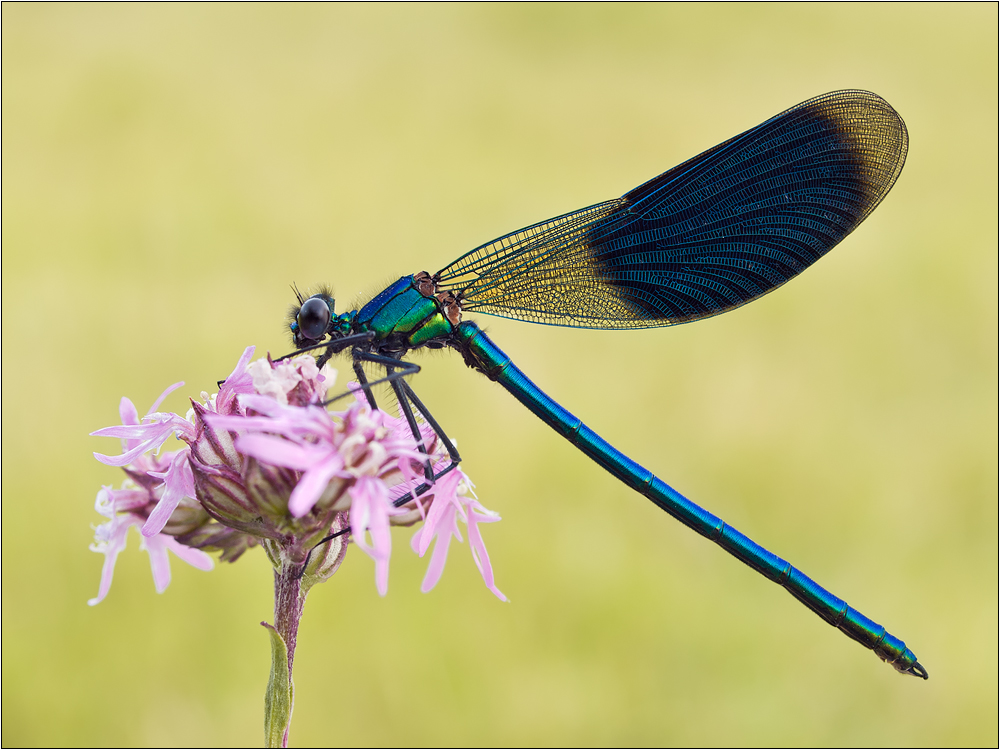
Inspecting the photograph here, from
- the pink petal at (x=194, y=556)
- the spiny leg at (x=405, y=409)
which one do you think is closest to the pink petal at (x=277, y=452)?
the spiny leg at (x=405, y=409)

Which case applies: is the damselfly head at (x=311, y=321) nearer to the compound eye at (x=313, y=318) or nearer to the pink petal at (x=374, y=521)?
the compound eye at (x=313, y=318)

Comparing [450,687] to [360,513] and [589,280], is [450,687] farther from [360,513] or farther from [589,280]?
[360,513]

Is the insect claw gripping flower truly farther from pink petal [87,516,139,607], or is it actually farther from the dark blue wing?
the dark blue wing

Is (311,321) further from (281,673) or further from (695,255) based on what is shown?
(695,255)

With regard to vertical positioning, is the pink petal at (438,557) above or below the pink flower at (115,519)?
below

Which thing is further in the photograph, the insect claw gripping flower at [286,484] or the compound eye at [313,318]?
the compound eye at [313,318]

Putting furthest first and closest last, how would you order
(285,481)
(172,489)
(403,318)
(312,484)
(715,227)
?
(715,227) < (403,318) < (172,489) < (285,481) < (312,484)

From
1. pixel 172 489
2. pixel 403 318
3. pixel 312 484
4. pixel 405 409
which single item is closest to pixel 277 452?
pixel 312 484
